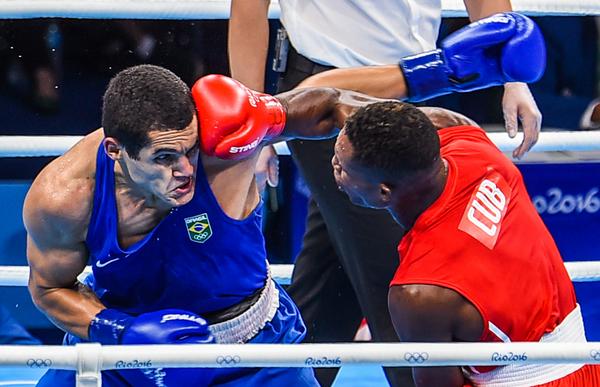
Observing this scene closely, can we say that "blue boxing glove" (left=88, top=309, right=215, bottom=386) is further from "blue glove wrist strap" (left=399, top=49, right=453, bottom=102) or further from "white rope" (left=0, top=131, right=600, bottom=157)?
"white rope" (left=0, top=131, right=600, bottom=157)

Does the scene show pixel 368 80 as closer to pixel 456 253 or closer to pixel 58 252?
pixel 456 253

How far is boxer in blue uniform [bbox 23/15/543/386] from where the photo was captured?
1768 millimetres

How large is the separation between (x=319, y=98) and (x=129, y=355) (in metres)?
0.71

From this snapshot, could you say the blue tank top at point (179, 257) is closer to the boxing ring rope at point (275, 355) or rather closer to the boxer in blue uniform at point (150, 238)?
the boxer in blue uniform at point (150, 238)

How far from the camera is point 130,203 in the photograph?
1.87 m

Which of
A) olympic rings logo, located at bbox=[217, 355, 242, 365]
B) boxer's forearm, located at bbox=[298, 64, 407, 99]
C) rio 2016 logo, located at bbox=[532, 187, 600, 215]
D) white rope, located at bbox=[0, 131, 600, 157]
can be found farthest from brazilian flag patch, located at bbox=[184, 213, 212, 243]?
rio 2016 logo, located at bbox=[532, 187, 600, 215]

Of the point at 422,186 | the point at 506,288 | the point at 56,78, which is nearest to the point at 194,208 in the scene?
the point at 422,186

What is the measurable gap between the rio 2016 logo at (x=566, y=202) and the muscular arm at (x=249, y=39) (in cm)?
118

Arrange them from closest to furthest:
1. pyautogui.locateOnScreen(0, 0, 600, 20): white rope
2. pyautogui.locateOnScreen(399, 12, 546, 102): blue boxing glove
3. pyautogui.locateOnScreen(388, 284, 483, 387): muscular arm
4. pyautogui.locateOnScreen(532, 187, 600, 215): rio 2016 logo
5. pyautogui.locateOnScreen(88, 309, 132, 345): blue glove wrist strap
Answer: pyautogui.locateOnScreen(388, 284, 483, 387): muscular arm < pyautogui.locateOnScreen(88, 309, 132, 345): blue glove wrist strap < pyautogui.locateOnScreen(399, 12, 546, 102): blue boxing glove < pyautogui.locateOnScreen(0, 0, 600, 20): white rope < pyautogui.locateOnScreen(532, 187, 600, 215): rio 2016 logo

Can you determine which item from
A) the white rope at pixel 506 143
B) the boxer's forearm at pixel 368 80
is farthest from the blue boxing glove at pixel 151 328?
the white rope at pixel 506 143

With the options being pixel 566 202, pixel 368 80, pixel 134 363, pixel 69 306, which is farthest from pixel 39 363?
pixel 566 202

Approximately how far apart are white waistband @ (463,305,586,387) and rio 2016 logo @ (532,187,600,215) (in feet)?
4.27

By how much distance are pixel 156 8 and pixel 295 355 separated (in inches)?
49.7

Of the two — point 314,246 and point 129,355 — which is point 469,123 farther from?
point 129,355
